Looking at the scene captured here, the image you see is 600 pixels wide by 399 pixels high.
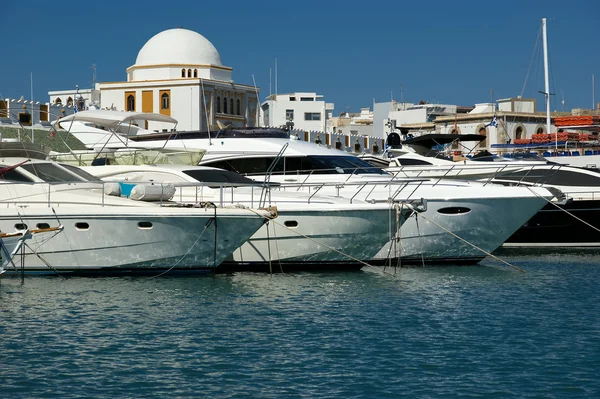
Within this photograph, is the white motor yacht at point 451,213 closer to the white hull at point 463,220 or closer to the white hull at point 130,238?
the white hull at point 463,220

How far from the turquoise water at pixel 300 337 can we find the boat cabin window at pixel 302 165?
5.30 metres

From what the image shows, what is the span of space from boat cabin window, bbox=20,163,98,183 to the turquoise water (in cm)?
244

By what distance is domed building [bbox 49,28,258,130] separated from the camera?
200 ft

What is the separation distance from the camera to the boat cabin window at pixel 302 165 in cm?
2356

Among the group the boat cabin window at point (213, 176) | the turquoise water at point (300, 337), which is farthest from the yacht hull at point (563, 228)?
the boat cabin window at point (213, 176)

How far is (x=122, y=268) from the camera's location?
1753 cm

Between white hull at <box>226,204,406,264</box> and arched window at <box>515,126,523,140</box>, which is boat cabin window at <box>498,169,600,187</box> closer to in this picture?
white hull at <box>226,204,406,264</box>

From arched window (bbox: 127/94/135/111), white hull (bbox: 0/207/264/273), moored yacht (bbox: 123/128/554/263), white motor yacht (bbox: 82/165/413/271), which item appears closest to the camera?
white hull (bbox: 0/207/264/273)

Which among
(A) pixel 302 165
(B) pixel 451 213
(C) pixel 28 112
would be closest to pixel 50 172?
(A) pixel 302 165

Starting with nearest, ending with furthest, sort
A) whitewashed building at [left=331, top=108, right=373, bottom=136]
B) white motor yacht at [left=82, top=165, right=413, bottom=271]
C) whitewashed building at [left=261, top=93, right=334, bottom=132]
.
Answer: white motor yacht at [left=82, top=165, right=413, bottom=271] → whitewashed building at [left=261, top=93, right=334, bottom=132] → whitewashed building at [left=331, top=108, right=373, bottom=136]

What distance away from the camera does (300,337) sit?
1295 centimetres

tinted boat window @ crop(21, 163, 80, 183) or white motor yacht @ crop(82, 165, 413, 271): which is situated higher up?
tinted boat window @ crop(21, 163, 80, 183)

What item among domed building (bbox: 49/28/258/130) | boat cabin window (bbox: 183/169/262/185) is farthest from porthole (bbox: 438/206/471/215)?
domed building (bbox: 49/28/258/130)

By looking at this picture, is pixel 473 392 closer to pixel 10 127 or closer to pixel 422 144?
pixel 422 144
